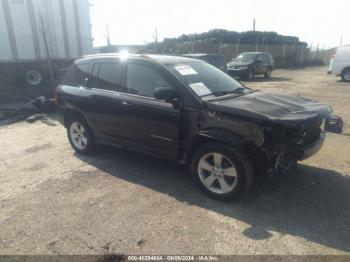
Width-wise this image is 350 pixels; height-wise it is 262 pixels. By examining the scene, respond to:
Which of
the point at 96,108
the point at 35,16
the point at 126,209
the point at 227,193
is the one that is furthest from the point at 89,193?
the point at 35,16

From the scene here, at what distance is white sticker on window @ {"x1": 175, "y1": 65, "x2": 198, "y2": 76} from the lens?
14.1 feet

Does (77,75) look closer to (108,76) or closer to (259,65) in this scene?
(108,76)

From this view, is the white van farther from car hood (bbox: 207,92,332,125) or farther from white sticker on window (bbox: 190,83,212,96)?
white sticker on window (bbox: 190,83,212,96)

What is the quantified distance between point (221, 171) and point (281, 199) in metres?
0.86

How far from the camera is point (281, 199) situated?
388 cm

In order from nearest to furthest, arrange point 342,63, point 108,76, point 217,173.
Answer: point 217,173
point 108,76
point 342,63

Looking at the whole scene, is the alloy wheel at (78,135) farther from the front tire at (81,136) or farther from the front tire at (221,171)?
the front tire at (221,171)

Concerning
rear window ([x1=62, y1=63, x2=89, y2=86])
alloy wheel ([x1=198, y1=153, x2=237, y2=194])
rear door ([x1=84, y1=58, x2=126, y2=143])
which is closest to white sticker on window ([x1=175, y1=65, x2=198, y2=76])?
rear door ([x1=84, y1=58, x2=126, y2=143])

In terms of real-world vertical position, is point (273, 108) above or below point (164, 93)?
below

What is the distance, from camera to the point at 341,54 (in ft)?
57.7

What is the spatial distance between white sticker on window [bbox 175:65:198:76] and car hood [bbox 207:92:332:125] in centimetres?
71

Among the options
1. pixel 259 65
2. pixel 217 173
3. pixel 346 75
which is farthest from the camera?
pixel 259 65

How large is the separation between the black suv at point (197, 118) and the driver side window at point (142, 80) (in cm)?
1

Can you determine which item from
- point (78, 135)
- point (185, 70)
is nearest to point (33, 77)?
point (78, 135)
